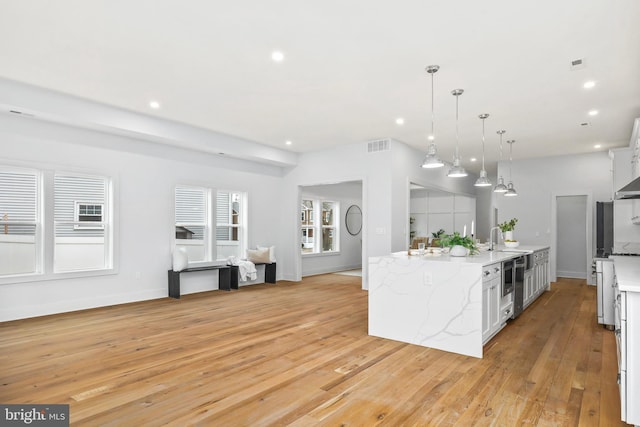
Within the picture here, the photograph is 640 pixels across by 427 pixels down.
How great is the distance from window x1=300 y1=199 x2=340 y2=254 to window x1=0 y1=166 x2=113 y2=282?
16.2 feet

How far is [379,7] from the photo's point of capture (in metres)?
2.89

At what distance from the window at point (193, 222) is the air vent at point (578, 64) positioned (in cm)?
611

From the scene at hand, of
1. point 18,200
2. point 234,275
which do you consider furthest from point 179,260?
point 18,200

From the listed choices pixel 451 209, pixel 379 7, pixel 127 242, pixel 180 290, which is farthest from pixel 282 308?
pixel 451 209

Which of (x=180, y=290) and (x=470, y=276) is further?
(x=180, y=290)

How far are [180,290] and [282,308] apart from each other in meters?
2.20

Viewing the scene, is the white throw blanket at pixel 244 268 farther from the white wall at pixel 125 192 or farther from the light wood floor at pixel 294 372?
the light wood floor at pixel 294 372

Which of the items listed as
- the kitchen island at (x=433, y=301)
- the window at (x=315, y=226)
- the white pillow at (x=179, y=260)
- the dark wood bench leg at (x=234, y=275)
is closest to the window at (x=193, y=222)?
the white pillow at (x=179, y=260)

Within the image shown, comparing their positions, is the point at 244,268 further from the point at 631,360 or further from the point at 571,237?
the point at 571,237

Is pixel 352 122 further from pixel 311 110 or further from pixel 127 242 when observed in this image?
pixel 127 242

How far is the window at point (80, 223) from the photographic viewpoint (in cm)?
555

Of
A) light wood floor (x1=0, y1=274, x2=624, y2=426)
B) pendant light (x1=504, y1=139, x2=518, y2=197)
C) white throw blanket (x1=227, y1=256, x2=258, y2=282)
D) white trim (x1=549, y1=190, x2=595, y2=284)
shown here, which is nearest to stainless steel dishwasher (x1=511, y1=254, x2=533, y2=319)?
light wood floor (x1=0, y1=274, x2=624, y2=426)

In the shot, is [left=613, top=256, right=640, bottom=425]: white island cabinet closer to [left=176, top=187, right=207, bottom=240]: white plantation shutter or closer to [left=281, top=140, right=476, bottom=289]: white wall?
[left=281, top=140, right=476, bottom=289]: white wall

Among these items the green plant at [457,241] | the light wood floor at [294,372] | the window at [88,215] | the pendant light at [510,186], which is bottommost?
the light wood floor at [294,372]
